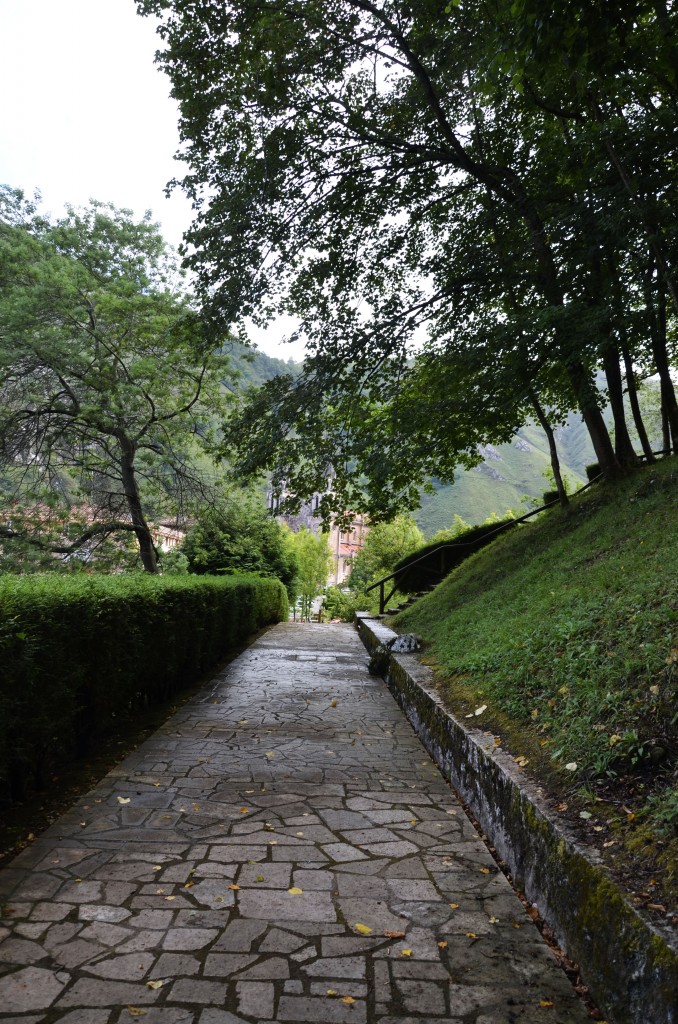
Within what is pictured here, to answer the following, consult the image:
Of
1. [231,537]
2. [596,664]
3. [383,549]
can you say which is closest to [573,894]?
[596,664]

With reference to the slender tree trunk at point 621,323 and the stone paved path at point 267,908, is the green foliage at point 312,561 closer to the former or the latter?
the slender tree trunk at point 621,323

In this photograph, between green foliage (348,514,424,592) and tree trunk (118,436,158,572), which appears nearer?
tree trunk (118,436,158,572)

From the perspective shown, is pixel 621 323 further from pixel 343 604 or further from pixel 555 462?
pixel 343 604

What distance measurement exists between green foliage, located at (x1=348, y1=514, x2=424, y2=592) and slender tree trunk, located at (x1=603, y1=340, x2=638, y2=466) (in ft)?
82.4

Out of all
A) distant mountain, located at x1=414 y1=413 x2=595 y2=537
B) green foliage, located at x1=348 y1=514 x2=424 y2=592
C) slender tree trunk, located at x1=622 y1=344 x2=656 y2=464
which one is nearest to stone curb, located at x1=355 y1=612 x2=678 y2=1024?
slender tree trunk, located at x1=622 y1=344 x2=656 y2=464

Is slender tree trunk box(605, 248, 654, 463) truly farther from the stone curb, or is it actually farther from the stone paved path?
the stone paved path

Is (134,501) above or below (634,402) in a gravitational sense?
below

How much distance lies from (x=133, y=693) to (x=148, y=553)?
35.4 feet

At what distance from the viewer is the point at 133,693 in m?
6.46

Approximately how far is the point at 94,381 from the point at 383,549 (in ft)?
85.0

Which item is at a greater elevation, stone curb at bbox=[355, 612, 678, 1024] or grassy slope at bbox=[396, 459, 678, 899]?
grassy slope at bbox=[396, 459, 678, 899]

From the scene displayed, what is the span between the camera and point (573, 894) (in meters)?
2.57

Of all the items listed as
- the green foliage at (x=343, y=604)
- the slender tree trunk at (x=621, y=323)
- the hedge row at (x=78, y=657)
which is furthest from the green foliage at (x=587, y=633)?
the green foliage at (x=343, y=604)

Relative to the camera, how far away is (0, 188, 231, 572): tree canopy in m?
14.4
